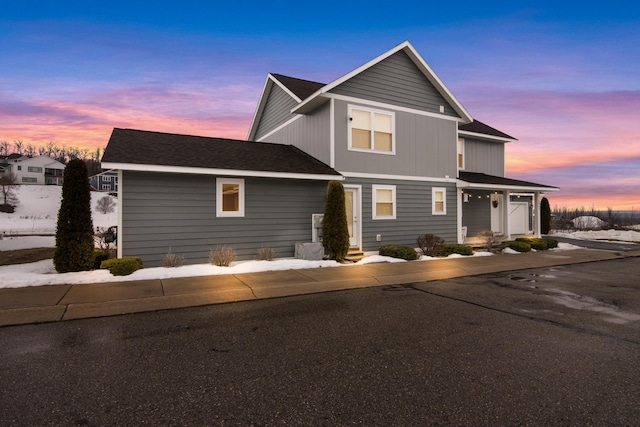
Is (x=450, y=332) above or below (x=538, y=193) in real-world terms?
below

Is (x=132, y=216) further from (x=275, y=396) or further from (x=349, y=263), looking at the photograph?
(x=275, y=396)

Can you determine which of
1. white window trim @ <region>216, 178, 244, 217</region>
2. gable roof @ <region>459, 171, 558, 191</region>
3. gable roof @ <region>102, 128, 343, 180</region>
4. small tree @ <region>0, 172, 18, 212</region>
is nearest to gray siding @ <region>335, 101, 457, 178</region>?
gable roof @ <region>459, 171, 558, 191</region>

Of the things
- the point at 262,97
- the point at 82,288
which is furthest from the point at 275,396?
the point at 262,97

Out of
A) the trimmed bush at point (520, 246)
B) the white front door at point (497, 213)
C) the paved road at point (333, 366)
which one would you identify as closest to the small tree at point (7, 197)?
the paved road at point (333, 366)

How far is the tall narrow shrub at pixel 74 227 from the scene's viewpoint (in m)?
8.68

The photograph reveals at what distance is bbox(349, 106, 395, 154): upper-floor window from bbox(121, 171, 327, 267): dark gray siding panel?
2403 millimetres

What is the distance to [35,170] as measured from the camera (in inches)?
3049

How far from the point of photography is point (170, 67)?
54.3 ft

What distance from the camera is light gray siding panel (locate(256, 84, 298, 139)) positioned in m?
16.1

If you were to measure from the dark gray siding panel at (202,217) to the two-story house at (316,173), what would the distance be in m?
0.03

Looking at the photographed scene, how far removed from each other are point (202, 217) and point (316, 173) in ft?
13.8

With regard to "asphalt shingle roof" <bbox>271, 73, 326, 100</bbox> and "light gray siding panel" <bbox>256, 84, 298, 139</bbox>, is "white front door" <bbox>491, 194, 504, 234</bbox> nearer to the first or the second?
"asphalt shingle roof" <bbox>271, 73, 326, 100</bbox>

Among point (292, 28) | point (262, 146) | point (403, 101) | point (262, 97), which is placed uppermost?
point (292, 28)

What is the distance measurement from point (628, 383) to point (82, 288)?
9.33m
